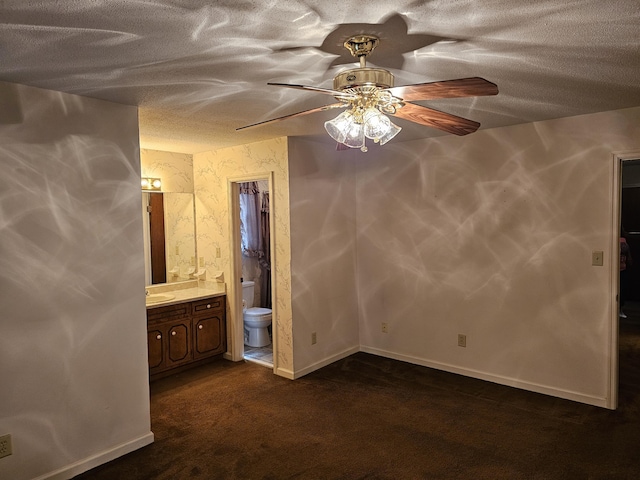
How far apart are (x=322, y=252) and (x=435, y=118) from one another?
2.49 metres

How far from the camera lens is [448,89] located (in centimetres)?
168

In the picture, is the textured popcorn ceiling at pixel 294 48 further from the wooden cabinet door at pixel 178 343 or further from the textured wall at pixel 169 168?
the wooden cabinet door at pixel 178 343

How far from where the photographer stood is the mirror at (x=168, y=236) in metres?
4.66

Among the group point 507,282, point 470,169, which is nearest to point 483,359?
point 507,282

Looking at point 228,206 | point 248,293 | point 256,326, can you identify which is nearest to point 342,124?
point 228,206

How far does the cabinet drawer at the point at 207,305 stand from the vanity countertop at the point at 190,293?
0.05 meters

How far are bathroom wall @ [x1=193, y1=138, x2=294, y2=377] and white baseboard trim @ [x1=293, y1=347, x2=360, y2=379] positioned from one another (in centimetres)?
11

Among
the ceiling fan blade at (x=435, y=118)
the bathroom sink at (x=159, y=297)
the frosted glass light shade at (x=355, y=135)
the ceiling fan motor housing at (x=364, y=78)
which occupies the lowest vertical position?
the bathroom sink at (x=159, y=297)

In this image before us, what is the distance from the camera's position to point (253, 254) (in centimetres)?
596

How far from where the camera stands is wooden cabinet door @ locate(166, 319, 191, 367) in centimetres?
421

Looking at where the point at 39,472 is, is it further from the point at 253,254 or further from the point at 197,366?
the point at 253,254

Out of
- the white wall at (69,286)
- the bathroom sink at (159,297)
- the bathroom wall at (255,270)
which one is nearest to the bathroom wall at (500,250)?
the bathroom wall at (255,270)

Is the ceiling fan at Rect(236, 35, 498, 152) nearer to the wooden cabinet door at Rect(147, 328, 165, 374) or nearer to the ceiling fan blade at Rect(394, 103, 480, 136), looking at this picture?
the ceiling fan blade at Rect(394, 103, 480, 136)

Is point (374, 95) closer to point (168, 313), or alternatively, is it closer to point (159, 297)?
point (168, 313)
